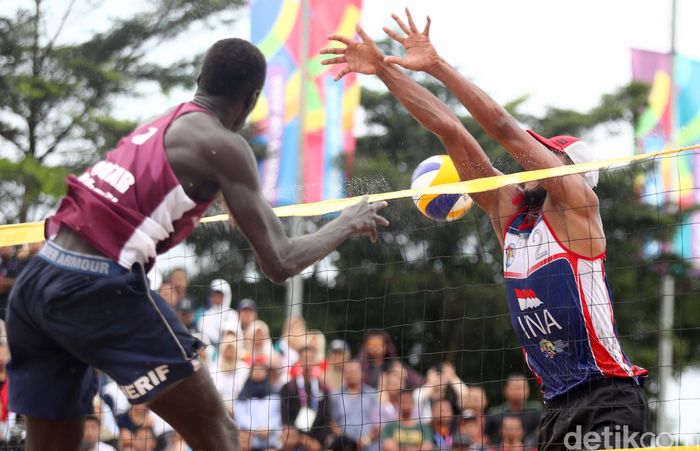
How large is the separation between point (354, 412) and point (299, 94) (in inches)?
192

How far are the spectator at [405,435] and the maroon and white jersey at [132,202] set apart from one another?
439 cm

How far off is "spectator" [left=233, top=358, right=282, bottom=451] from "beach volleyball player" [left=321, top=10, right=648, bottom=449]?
11.6 feet

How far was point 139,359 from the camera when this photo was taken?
Result: 3.91 m

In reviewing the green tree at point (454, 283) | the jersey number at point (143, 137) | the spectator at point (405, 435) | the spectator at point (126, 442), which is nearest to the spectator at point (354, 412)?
the spectator at point (405, 435)

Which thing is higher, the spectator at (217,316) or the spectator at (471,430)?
the spectator at (217,316)

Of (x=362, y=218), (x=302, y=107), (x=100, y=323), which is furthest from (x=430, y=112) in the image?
(x=302, y=107)

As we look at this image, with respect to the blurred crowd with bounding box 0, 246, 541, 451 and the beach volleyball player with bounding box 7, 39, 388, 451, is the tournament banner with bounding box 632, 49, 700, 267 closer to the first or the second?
the blurred crowd with bounding box 0, 246, 541, 451

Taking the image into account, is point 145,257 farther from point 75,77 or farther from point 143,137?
point 75,77

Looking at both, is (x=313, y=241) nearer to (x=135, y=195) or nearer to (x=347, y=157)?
(x=135, y=195)

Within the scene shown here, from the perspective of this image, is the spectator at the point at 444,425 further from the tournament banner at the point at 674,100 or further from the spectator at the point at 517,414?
the tournament banner at the point at 674,100

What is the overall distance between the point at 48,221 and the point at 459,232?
313 inches

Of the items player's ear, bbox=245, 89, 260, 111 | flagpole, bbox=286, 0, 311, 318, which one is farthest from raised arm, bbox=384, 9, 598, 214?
flagpole, bbox=286, 0, 311, 318

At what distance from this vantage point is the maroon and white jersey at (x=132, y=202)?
391 cm

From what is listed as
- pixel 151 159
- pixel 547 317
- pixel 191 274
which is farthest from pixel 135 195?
pixel 191 274
